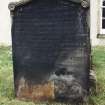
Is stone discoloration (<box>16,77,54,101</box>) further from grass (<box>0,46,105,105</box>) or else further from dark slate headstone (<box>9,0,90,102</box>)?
grass (<box>0,46,105,105</box>)

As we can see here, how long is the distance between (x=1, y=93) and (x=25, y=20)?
1496 mm

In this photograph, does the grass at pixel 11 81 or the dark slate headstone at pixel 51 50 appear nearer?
the dark slate headstone at pixel 51 50

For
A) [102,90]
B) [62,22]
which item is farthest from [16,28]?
[102,90]

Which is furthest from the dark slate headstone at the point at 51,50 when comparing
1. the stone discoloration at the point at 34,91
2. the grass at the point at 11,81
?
the grass at the point at 11,81

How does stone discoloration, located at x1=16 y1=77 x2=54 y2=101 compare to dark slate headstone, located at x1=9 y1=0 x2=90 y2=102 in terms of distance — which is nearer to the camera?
dark slate headstone, located at x1=9 y1=0 x2=90 y2=102

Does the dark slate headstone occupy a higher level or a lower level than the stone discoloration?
higher

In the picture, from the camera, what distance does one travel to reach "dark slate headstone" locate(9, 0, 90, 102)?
7148mm

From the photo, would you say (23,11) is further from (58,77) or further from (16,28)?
(58,77)

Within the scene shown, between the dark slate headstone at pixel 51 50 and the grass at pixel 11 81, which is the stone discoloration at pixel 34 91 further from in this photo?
the grass at pixel 11 81

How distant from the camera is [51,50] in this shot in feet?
24.0

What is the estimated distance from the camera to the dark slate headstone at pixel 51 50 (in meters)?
7.15

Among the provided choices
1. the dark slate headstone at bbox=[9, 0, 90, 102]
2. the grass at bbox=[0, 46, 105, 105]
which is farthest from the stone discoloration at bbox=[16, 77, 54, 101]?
the grass at bbox=[0, 46, 105, 105]

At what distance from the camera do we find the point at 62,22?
7.21 m

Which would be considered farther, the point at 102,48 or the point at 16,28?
the point at 102,48
